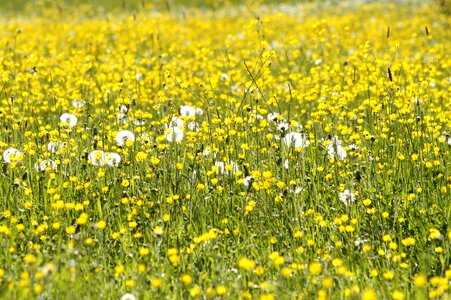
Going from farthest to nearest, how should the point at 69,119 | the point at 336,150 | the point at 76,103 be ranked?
1. the point at 76,103
2. the point at 69,119
3. the point at 336,150

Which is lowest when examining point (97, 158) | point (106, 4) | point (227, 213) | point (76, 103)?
point (106, 4)

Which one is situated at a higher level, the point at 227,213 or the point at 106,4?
the point at 227,213

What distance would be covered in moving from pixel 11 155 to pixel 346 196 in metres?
2.03

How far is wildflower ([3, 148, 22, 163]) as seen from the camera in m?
4.00

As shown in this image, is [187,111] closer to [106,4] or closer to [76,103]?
[76,103]

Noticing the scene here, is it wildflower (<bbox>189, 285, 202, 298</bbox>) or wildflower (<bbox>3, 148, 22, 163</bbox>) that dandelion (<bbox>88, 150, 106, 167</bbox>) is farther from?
wildflower (<bbox>189, 285, 202, 298</bbox>)

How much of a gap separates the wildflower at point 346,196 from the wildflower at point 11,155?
1.95 m

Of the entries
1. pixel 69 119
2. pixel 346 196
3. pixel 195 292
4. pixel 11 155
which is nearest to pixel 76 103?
pixel 69 119

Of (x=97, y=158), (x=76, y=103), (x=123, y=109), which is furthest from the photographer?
(x=76, y=103)

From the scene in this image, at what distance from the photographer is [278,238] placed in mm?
3562

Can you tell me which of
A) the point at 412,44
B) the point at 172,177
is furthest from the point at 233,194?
the point at 412,44

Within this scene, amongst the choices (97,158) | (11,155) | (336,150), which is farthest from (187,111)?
(11,155)

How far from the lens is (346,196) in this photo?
3.78 m

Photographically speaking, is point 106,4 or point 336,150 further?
point 106,4
